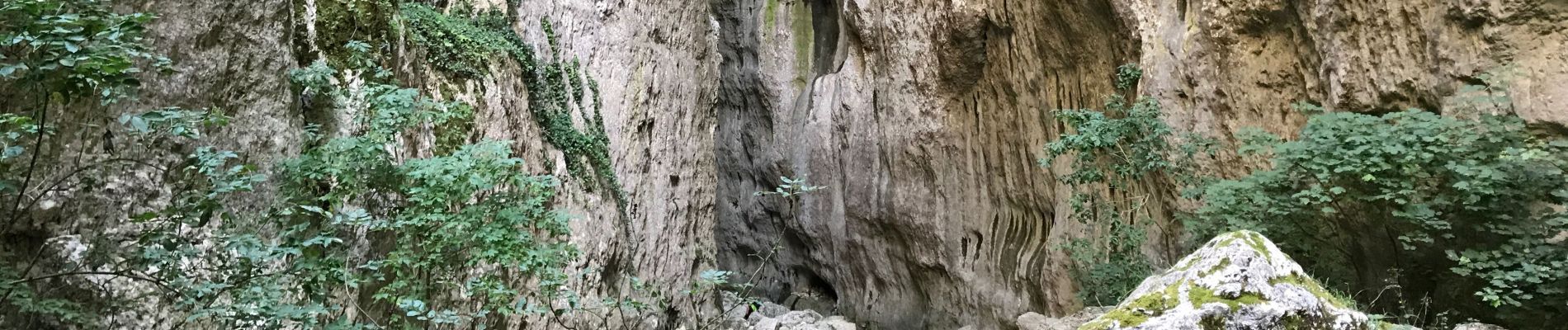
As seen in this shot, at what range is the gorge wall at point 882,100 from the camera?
19.9ft

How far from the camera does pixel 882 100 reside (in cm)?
1714

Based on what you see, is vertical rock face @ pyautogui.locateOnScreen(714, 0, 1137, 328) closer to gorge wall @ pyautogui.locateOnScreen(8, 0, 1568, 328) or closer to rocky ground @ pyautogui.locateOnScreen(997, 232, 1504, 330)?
gorge wall @ pyautogui.locateOnScreen(8, 0, 1568, 328)

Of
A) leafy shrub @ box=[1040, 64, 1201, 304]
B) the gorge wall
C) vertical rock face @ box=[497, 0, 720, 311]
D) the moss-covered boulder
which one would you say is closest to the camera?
the moss-covered boulder

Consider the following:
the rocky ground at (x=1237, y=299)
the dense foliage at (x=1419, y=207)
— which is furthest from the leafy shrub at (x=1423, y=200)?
the rocky ground at (x=1237, y=299)

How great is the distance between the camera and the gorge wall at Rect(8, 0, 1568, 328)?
19.9 ft

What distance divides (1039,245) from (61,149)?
39.1 feet

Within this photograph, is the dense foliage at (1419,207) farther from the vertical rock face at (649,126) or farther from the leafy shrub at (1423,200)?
the vertical rock face at (649,126)

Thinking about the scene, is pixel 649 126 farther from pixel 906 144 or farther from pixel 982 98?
pixel 982 98

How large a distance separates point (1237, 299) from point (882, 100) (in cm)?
1376

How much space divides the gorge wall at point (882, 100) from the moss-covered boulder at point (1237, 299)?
3.49 m

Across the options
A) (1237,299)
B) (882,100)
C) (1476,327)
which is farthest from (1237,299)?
(882,100)

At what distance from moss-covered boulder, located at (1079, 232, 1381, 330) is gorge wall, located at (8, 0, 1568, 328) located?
3491 millimetres

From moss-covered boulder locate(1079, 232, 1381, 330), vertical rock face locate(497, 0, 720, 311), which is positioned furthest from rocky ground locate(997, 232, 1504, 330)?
vertical rock face locate(497, 0, 720, 311)

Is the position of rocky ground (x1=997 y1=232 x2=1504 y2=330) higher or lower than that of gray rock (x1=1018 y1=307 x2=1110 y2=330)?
higher
